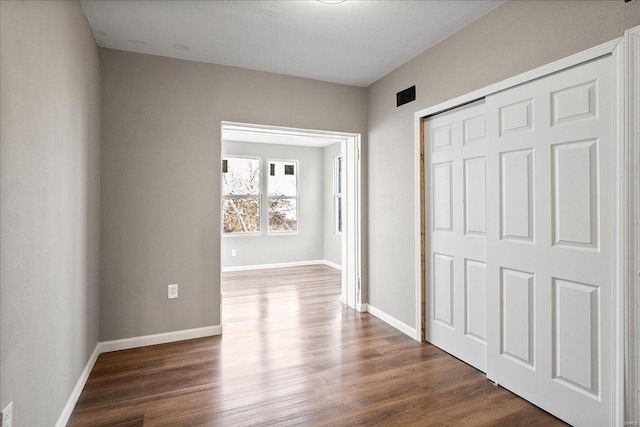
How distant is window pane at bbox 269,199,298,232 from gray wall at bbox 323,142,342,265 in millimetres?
700

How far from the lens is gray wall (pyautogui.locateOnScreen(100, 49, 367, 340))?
2.91 meters

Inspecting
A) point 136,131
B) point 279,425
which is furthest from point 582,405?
point 136,131

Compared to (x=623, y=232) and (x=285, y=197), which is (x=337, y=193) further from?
(x=623, y=232)

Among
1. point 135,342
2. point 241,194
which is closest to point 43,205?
point 135,342

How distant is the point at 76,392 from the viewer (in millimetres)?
2121

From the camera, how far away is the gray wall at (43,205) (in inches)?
50.5

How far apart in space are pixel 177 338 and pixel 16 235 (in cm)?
207


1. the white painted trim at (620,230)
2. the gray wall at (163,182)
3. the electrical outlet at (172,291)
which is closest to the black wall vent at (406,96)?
the gray wall at (163,182)

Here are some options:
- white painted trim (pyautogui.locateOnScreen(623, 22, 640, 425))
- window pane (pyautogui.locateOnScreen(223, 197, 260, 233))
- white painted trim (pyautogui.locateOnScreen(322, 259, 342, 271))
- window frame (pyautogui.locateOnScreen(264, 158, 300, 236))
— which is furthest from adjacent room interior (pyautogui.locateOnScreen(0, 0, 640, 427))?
window frame (pyautogui.locateOnScreen(264, 158, 300, 236))

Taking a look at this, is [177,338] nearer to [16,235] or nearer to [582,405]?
[16,235]

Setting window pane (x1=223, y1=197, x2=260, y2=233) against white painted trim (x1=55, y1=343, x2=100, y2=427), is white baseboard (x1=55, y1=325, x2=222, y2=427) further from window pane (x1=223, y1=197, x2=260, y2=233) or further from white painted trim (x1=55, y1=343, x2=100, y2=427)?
window pane (x1=223, y1=197, x2=260, y2=233)

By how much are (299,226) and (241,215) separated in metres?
1.26

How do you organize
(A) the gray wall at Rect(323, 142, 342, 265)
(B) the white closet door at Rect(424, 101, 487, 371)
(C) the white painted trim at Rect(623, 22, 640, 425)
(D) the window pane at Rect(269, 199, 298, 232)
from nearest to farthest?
(C) the white painted trim at Rect(623, 22, 640, 425) → (B) the white closet door at Rect(424, 101, 487, 371) → (A) the gray wall at Rect(323, 142, 342, 265) → (D) the window pane at Rect(269, 199, 298, 232)

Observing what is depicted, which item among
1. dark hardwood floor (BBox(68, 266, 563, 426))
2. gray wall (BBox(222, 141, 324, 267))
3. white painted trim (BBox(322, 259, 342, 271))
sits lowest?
dark hardwood floor (BBox(68, 266, 563, 426))
